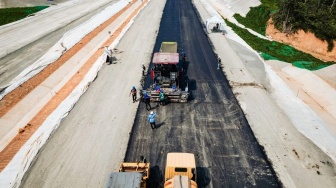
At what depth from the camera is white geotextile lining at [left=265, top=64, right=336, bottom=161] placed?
60.8 ft

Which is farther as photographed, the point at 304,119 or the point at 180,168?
the point at 304,119

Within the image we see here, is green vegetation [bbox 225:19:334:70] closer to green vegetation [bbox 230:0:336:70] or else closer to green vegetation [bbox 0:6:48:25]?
green vegetation [bbox 230:0:336:70]

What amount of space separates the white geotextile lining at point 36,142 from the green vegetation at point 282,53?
22883mm

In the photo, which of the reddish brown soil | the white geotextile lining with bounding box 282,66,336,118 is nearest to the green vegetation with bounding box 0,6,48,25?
the reddish brown soil

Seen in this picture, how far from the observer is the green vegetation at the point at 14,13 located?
52.7m

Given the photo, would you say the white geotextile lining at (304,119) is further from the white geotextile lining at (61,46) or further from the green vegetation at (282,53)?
the white geotextile lining at (61,46)

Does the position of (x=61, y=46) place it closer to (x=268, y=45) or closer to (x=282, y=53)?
(x=268, y=45)

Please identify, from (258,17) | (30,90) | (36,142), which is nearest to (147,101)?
(36,142)

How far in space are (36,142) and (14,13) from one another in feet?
163

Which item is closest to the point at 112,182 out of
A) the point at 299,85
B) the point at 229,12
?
the point at 299,85

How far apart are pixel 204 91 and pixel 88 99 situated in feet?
34.7

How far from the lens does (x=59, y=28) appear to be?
152 ft

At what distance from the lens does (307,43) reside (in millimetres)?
40406

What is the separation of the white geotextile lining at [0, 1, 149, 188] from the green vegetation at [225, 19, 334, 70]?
22.9 metres
